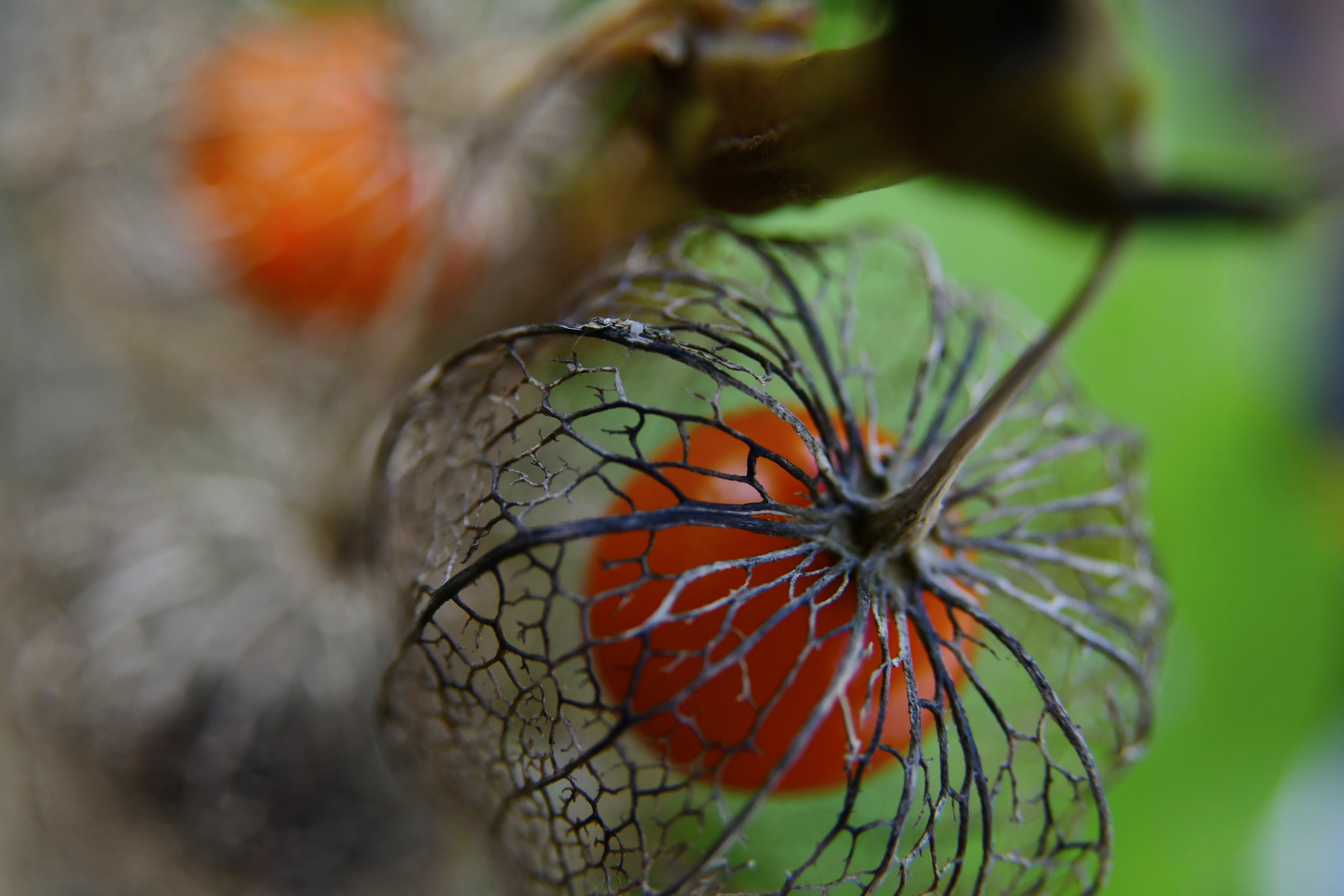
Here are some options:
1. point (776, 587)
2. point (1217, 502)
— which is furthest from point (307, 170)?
point (1217, 502)

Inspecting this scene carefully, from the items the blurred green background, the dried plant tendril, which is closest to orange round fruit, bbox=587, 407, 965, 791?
the dried plant tendril

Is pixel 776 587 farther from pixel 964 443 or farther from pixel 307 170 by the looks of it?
pixel 307 170

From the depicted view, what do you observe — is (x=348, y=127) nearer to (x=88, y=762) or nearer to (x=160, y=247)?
(x=160, y=247)

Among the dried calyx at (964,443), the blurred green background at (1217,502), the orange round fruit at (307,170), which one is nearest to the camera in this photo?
the dried calyx at (964,443)

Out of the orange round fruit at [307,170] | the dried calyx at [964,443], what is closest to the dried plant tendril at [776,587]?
the dried calyx at [964,443]

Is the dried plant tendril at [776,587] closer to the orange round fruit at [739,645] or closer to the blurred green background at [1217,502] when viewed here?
the orange round fruit at [739,645]
